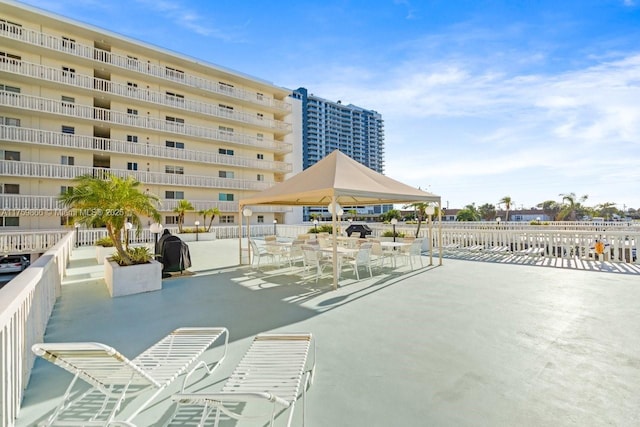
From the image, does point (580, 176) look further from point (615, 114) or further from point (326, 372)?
point (326, 372)

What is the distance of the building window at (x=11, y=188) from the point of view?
64.5 ft

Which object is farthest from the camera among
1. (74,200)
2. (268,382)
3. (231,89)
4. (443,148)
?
(231,89)

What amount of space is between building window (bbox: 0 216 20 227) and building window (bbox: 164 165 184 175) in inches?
395

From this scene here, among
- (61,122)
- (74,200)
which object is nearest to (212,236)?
(74,200)

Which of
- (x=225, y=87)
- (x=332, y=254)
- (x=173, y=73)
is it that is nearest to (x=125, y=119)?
(x=173, y=73)

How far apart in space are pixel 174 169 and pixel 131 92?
6.67 m

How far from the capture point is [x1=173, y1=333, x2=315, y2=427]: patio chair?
185 centimetres

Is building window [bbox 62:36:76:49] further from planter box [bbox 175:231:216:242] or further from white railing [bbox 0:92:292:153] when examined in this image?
Result: planter box [bbox 175:231:216:242]

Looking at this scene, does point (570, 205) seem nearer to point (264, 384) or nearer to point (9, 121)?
point (264, 384)

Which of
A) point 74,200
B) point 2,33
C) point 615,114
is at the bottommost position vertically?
point 74,200

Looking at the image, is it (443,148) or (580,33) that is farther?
(443,148)

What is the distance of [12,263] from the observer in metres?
13.6

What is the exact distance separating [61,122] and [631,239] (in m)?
32.2

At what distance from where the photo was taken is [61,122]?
21391mm
